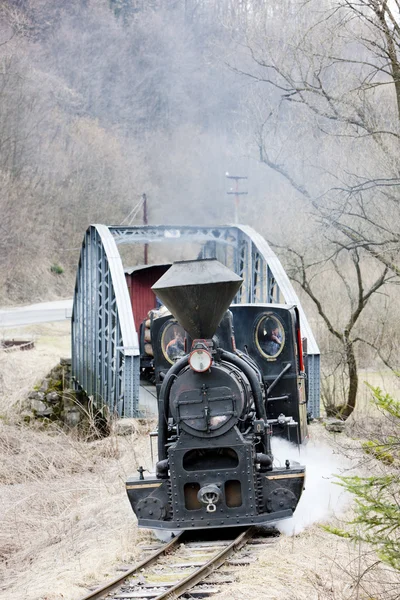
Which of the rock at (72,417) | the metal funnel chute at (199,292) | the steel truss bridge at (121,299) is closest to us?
the metal funnel chute at (199,292)

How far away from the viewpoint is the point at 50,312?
36.6m

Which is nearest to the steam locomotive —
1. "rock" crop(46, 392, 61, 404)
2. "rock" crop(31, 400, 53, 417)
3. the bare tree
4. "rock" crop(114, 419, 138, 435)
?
"rock" crop(114, 419, 138, 435)

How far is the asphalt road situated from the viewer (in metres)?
33.6

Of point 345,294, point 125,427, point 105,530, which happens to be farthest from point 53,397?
point 105,530

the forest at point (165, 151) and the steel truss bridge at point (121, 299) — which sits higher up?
the forest at point (165, 151)

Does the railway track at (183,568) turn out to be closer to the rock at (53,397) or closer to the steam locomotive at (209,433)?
the steam locomotive at (209,433)

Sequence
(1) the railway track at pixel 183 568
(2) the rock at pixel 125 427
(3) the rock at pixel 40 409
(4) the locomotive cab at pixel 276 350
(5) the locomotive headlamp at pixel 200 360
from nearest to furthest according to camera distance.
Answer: (1) the railway track at pixel 183 568
(5) the locomotive headlamp at pixel 200 360
(4) the locomotive cab at pixel 276 350
(2) the rock at pixel 125 427
(3) the rock at pixel 40 409

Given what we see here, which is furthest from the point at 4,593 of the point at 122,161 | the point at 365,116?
the point at 122,161

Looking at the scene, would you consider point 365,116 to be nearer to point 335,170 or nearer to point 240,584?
point 335,170

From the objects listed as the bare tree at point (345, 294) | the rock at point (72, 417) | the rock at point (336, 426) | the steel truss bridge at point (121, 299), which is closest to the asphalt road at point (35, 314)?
the rock at point (72, 417)

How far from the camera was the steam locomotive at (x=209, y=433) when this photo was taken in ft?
25.8

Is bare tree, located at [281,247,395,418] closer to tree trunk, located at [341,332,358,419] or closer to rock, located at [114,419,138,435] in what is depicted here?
tree trunk, located at [341,332,358,419]

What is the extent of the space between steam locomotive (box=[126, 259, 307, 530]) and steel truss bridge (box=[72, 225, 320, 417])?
7.43 meters

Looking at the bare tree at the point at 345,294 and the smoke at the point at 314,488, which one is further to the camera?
the bare tree at the point at 345,294
